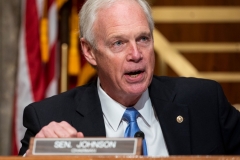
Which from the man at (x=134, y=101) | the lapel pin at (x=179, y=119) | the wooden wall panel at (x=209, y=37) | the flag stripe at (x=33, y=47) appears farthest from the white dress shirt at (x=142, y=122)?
the wooden wall panel at (x=209, y=37)

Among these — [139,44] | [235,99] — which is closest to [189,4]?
[235,99]

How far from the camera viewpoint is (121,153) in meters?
2.18

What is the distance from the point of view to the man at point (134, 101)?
9.85 ft

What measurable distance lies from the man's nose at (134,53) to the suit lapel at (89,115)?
0.37 meters

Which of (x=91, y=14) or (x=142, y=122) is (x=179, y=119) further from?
(x=91, y=14)

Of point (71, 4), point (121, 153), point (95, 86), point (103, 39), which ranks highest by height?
point (71, 4)

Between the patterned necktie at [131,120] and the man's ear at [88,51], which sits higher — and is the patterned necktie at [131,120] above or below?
below

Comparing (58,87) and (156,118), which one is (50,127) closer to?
(156,118)

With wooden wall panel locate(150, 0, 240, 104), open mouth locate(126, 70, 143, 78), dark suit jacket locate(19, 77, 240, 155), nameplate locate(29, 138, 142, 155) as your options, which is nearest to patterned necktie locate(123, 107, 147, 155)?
dark suit jacket locate(19, 77, 240, 155)

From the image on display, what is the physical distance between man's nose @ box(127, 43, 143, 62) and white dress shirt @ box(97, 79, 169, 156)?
0.32 meters

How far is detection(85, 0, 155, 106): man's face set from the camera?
2961 mm

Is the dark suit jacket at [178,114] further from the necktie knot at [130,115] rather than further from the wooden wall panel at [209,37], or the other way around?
the wooden wall panel at [209,37]

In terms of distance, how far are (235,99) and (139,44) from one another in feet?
10.4

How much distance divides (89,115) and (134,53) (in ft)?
1.43
